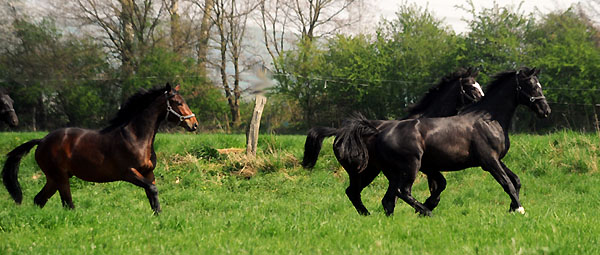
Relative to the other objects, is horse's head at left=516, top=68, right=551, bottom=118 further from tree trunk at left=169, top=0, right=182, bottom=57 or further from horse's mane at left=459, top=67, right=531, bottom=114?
tree trunk at left=169, top=0, right=182, bottom=57

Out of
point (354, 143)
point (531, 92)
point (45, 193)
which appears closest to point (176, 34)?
point (45, 193)

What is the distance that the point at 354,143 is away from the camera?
7.93 meters

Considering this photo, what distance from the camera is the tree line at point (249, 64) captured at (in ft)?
89.3

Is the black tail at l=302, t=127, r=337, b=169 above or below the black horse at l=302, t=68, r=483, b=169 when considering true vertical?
below

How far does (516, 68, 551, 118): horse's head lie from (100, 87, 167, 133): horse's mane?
5.36 m

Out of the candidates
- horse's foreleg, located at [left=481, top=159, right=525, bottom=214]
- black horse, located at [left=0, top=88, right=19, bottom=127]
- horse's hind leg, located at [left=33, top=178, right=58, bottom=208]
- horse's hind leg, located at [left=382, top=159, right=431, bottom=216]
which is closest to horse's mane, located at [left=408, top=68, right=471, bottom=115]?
horse's foreleg, located at [left=481, top=159, right=525, bottom=214]

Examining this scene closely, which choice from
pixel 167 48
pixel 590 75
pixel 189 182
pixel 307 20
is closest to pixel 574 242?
pixel 189 182

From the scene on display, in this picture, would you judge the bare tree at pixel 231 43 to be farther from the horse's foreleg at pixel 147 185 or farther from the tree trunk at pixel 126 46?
the horse's foreleg at pixel 147 185

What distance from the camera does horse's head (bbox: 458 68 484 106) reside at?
30.5 feet

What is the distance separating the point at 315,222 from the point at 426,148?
2.20 metres

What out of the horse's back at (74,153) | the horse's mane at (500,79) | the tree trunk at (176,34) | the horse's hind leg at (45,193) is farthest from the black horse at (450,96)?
the tree trunk at (176,34)

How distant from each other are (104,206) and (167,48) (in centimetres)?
2552

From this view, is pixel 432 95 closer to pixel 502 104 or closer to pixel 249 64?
pixel 502 104

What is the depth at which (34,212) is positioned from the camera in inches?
279
